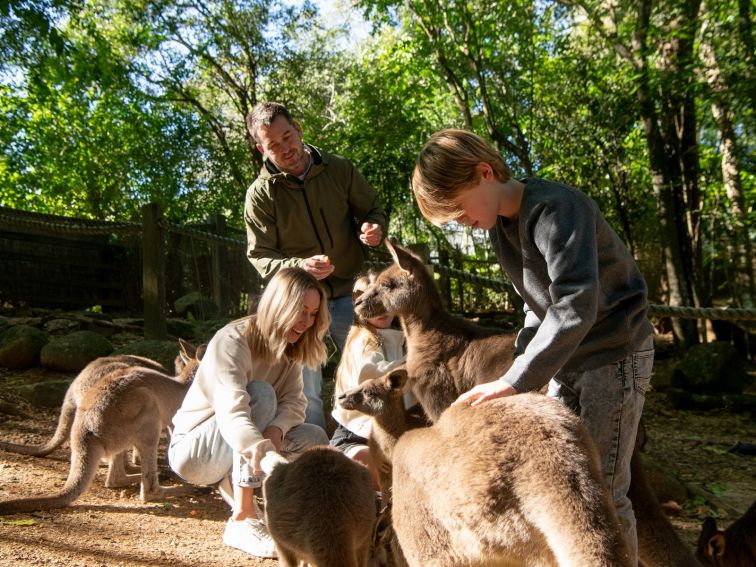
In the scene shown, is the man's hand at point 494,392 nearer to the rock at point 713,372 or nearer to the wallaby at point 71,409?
the wallaby at point 71,409

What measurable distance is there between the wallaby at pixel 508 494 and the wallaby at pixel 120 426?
263 centimetres

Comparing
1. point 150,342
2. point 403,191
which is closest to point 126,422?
point 150,342

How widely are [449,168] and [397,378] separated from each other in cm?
182

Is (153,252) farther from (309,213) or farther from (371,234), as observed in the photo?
(371,234)

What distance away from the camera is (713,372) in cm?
897

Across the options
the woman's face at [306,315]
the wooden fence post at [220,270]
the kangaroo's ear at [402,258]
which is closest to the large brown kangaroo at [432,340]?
the kangaroo's ear at [402,258]

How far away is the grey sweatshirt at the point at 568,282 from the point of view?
243 cm

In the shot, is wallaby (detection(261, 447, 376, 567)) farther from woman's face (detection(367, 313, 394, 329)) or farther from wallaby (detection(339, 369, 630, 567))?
woman's face (detection(367, 313, 394, 329))

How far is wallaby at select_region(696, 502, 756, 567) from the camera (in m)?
3.70

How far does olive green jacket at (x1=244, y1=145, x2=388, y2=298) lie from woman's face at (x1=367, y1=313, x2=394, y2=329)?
322 mm

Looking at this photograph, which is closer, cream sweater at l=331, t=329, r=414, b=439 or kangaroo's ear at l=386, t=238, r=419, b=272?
kangaroo's ear at l=386, t=238, r=419, b=272

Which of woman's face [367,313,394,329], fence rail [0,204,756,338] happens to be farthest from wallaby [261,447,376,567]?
fence rail [0,204,756,338]

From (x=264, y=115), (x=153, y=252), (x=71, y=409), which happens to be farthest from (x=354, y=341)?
(x=153, y=252)

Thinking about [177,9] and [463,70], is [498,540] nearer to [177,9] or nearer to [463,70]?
[463,70]
